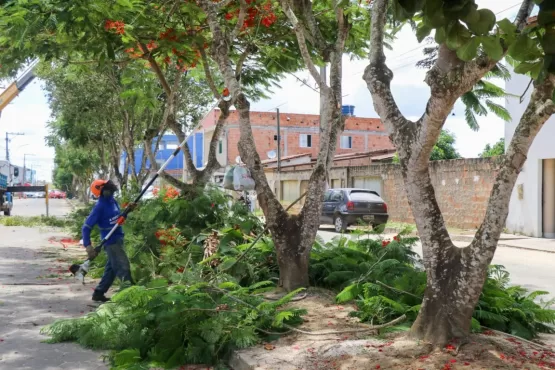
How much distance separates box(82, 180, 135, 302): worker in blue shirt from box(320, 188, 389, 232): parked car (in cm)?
1352

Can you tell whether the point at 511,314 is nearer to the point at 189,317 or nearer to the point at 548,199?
the point at 189,317

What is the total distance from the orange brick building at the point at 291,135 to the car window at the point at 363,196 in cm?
2280

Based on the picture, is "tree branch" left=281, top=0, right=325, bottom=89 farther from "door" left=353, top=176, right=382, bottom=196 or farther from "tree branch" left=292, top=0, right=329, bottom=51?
"door" left=353, top=176, right=382, bottom=196

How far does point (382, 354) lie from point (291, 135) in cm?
4356

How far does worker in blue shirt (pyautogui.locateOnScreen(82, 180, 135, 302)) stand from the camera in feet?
26.8

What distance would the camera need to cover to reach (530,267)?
39.7 feet

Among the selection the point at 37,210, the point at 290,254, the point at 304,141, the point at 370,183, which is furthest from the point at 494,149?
the point at 37,210

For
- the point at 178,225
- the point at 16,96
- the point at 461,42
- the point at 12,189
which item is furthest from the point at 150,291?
the point at 12,189

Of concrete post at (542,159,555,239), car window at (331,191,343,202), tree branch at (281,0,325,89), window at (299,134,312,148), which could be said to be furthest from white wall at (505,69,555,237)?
window at (299,134,312,148)

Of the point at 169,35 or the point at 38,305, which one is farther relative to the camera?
the point at 169,35

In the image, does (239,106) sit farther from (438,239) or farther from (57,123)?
(57,123)

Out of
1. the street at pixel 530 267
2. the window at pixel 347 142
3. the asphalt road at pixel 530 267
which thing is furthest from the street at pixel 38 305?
the window at pixel 347 142

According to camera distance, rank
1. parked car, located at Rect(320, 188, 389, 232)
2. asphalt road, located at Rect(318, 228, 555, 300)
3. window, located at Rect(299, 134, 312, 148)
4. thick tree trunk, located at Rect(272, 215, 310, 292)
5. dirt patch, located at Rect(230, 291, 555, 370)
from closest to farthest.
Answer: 1. dirt patch, located at Rect(230, 291, 555, 370)
2. thick tree trunk, located at Rect(272, 215, 310, 292)
3. asphalt road, located at Rect(318, 228, 555, 300)
4. parked car, located at Rect(320, 188, 389, 232)
5. window, located at Rect(299, 134, 312, 148)

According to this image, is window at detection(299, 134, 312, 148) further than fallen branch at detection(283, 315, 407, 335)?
Yes
